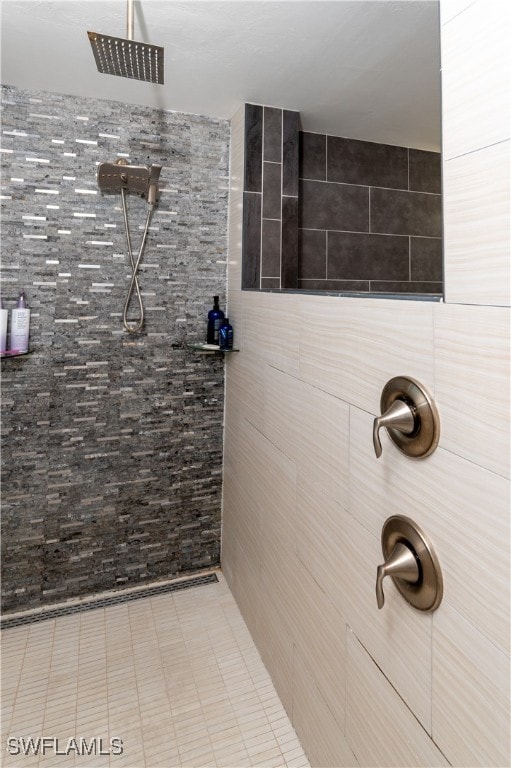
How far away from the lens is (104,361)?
7.04ft

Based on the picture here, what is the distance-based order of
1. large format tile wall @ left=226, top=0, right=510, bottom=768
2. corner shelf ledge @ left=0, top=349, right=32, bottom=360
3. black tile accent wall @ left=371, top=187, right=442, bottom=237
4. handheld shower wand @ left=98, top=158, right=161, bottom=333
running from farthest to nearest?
black tile accent wall @ left=371, top=187, right=442, bottom=237
handheld shower wand @ left=98, top=158, right=161, bottom=333
corner shelf ledge @ left=0, top=349, right=32, bottom=360
large format tile wall @ left=226, top=0, right=510, bottom=768

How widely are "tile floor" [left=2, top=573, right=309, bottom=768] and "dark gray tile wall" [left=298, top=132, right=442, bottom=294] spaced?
1.79 metres

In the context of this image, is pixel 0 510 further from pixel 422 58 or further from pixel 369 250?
pixel 422 58

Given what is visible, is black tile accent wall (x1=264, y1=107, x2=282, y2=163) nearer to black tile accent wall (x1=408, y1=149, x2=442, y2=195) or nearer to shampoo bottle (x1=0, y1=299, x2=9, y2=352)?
black tile accent wall (x1=408, y1=149, x2=442, y2=195)

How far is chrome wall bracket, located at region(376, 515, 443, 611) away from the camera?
0.79 m

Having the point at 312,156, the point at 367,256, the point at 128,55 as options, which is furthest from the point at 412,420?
the point at 312,156

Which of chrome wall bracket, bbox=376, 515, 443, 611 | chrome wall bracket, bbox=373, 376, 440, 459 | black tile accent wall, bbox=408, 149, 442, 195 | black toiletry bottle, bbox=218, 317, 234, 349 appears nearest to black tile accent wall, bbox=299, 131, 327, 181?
black tile accent wall, bbox=408, 149, 442, 195

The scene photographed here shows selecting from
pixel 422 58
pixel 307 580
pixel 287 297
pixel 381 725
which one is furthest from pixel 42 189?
pixel 381 725

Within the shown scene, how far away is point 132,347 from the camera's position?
2184 millimetres

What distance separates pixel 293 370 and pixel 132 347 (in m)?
1.03

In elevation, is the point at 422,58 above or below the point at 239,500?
above

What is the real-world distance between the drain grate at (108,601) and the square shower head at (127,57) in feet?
7.24

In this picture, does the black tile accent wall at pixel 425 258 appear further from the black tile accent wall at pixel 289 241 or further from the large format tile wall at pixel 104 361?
the large format tile wall at pixel 104 361

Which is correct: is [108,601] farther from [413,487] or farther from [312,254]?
[312,254]
